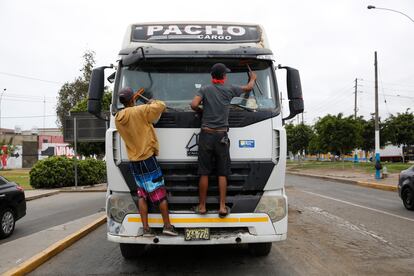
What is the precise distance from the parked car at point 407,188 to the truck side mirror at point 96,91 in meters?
9.79

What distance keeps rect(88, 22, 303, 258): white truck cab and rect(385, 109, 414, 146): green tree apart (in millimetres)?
45566

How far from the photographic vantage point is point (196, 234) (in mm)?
5535

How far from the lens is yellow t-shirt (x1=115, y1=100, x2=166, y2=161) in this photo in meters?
5.52

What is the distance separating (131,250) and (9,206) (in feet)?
13.7

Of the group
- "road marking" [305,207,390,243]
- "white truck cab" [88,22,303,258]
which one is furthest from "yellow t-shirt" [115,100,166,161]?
"road marking" [305,207,390,243]

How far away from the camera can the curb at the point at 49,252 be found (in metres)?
6.11

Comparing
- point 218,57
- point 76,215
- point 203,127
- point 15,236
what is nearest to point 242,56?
point 218,57

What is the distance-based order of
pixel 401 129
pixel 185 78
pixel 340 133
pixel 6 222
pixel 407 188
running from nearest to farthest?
pixel 185 78
pixel 6 222
pixel 407 188
pixel 340 133
pixel 401 129

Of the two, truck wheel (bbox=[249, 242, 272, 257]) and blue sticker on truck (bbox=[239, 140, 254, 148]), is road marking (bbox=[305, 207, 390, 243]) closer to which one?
truck wheel (bbox=[249, 242, 272, 257])

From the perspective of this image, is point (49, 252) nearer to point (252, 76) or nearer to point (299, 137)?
point (252, 76)

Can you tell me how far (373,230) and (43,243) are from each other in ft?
20.5


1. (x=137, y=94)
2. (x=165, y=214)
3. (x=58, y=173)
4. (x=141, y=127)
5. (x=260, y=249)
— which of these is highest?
(x=137, y=94)

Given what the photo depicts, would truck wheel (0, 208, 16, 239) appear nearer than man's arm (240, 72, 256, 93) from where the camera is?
No

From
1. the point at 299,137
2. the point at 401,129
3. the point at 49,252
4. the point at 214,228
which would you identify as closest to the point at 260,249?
the point at 214,228
